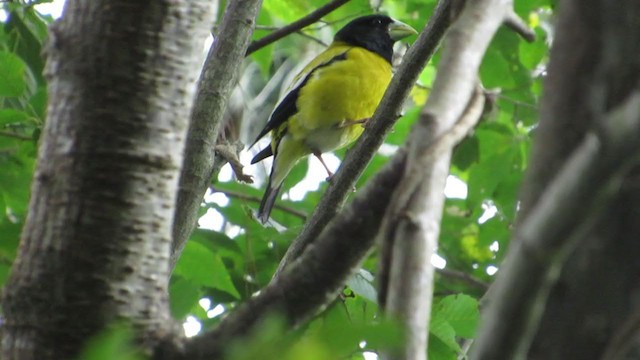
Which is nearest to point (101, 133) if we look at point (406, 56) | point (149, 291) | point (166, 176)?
point (166, 176)

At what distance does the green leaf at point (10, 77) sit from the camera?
327cm

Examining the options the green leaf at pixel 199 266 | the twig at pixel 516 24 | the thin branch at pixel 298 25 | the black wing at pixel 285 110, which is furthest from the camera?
the black wing at pixel 285 110

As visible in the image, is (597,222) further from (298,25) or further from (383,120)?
(298,25)

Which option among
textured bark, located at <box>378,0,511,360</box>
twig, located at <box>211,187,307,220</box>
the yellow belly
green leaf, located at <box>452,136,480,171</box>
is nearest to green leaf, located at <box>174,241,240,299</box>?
twig, located at <box>211,187,307,220</box>

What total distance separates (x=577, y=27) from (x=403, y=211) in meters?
0.32

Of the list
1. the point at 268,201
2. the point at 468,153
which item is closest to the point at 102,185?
the point at 468,153

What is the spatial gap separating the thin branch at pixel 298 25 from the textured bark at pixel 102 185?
7.19ft

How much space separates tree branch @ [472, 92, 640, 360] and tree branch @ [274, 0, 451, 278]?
1.65 m

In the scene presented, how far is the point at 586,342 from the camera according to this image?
3.68ft

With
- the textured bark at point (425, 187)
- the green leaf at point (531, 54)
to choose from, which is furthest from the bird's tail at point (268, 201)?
the textured bark at point (425, 187)

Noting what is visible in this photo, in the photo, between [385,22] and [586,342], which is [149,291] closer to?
[586,342]

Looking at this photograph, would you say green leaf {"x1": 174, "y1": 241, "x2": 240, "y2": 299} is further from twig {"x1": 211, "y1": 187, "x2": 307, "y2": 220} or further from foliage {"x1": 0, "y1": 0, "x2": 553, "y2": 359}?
twig {"x1": 211, "y1": 187, "x2": 307, "y2": 220}

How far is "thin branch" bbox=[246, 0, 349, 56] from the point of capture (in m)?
3.77

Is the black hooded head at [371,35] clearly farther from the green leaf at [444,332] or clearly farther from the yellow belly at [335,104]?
the green leaf at [444,332]
